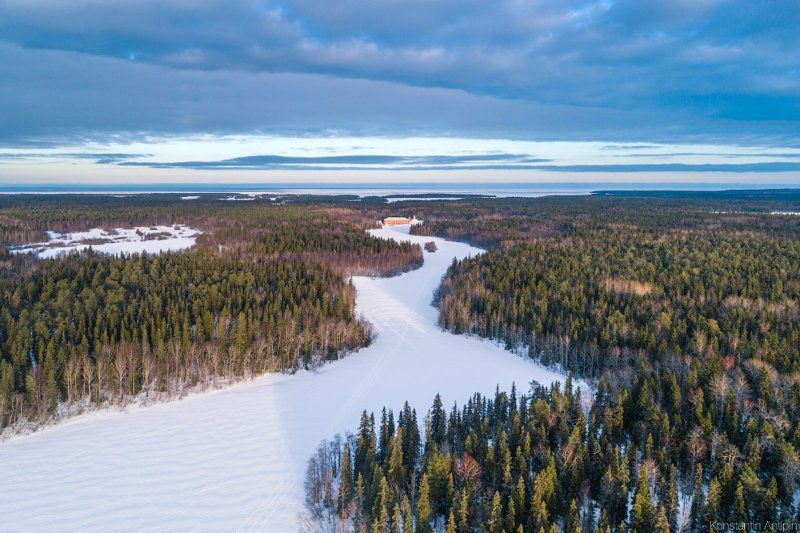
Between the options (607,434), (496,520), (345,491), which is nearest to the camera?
(496,520)

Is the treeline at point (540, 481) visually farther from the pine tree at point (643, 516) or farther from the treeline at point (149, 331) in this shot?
the treeline at point (149, 331)

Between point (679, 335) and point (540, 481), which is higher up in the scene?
point (679, 335)

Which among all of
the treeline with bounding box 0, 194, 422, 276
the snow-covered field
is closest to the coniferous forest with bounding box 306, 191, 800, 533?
the snow-covered field

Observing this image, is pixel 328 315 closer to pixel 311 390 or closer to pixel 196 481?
pixel 311 390

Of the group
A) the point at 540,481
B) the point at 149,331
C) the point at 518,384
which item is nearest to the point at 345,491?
the point at 540,481

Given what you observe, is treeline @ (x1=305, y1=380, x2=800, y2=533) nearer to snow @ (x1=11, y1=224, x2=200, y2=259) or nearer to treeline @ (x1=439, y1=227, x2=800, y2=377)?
treeline @ (x1=439, y1=227, x2=800, y2=377)

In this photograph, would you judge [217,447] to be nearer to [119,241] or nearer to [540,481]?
[540,481]

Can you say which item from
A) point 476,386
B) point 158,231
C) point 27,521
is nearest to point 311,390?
point 476,386
